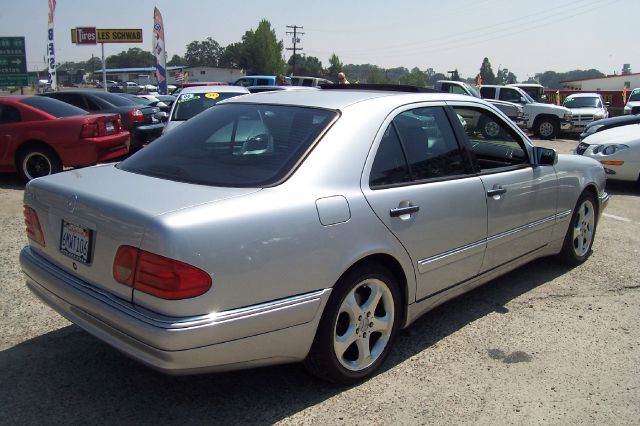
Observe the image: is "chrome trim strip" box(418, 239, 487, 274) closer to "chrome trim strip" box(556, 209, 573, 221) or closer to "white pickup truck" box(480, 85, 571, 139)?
"chrome trim strip" box(556, 209, 573, 221)

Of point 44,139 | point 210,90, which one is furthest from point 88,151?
point 210,90

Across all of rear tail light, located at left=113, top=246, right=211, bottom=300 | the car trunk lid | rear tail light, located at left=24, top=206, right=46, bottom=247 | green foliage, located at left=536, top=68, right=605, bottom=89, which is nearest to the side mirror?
the car trunk lid

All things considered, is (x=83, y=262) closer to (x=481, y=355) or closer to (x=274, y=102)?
(x=274, y=102)

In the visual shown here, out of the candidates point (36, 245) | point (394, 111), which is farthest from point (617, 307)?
point (36, 245)

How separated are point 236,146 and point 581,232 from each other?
3.54 m

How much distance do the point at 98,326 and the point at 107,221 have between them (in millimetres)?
514

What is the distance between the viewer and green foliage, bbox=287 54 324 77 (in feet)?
313

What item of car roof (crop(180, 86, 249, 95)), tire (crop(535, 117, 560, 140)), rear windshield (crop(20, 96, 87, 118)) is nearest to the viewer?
rear windshield (crop(20, 96, 87, 118))

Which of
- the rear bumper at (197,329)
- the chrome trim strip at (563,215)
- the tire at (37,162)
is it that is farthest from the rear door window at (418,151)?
the tire at (37,162)

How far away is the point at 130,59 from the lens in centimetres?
15250

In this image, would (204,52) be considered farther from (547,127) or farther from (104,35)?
(547,127)

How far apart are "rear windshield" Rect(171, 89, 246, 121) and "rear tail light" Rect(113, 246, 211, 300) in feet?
24.6

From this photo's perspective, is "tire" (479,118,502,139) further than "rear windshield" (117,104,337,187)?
Yes

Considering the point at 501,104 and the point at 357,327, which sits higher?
the point at 501,104
